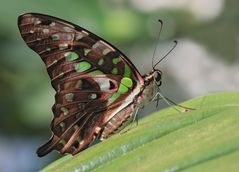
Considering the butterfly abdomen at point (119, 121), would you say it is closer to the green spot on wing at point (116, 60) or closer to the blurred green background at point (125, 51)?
the green spot on wing at point (116, 60)

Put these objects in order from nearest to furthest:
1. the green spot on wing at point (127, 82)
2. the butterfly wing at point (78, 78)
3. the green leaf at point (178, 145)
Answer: the green leaf at point (178, 145) < the butterfly wing at point (78, 78) < the green spot on wing at point (127, 82)

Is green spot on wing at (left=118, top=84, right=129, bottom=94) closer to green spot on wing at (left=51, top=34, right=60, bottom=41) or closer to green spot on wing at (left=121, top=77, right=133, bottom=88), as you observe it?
green spot on wing at (left=121, top=77, right=133, bottom=88)

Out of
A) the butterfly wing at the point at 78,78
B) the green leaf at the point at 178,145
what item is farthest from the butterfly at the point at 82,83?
the green leaf at the point at 178,145

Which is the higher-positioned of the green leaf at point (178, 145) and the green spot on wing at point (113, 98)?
the green leaf at point (178, 145)

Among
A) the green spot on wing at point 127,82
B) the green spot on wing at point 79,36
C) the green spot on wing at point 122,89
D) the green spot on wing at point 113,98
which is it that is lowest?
the green spot on wing at point 113,98

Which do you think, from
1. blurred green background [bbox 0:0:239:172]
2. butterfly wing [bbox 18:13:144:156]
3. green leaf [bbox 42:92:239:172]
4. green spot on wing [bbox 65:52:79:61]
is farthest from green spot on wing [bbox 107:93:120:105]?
blurred green background [bbox 0:0:239:172]

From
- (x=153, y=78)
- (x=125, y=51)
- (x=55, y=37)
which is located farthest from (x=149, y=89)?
(x=125, y=51)

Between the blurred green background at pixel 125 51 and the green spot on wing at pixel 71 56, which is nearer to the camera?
the green spot on wing at pixel 71 56

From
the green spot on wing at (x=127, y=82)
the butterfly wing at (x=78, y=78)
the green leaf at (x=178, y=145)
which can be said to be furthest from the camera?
the green spot on wing at (x=127, y=82)
